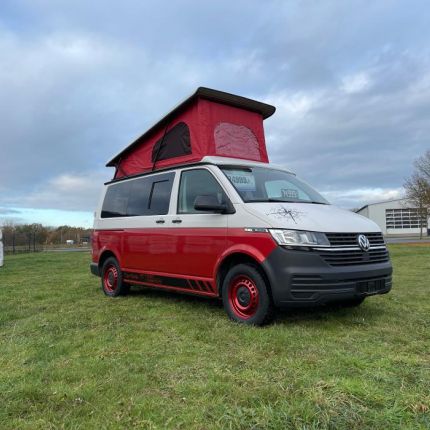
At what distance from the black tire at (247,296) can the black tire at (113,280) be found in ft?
9.44

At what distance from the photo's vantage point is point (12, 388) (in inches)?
140

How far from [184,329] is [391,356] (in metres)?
2.28

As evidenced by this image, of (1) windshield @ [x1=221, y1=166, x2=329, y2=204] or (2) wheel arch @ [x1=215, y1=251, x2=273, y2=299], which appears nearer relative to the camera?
(2) wheel arch @ [x1=215, y1=251, x2=273, y2=299]

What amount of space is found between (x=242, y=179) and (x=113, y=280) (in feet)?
11.3

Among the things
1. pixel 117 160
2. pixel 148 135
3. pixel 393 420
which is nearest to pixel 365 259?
pixel 393 420

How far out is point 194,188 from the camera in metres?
6.43

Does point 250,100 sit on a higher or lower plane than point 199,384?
higher

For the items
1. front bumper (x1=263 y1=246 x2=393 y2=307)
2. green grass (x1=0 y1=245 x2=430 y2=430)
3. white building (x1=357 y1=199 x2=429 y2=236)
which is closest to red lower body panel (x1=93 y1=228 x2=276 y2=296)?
front bumper (x1=263 y1=246 x2=393 y2=307)

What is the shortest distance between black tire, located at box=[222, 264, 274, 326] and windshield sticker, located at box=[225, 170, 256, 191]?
1063 mm

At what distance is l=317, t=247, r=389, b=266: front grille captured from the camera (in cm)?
504

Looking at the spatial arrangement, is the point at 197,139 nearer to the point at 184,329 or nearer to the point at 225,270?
the point at 225,270

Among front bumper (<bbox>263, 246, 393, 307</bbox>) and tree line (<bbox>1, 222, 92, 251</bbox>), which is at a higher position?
tree line (<bbox>1, 222, 92, 251</bbox>)

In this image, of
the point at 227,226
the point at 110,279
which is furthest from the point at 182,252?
the point at 110,279

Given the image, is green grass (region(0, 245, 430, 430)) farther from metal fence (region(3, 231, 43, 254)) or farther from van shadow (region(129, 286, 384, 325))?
metal fence (region(3, 231, 43, 254))
